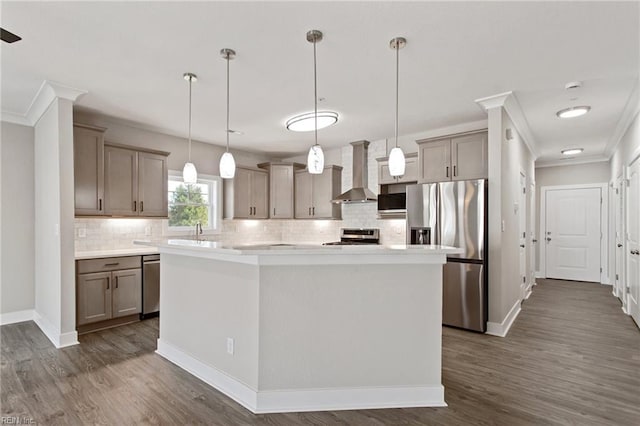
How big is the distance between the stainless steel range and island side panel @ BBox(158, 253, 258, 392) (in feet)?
10.00

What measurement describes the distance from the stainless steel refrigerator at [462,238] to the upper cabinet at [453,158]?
0.28m

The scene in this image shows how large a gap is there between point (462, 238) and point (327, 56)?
2.59 meters

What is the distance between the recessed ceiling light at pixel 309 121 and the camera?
4.32 m

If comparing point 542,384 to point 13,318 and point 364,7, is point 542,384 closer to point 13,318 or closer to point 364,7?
point 364,7

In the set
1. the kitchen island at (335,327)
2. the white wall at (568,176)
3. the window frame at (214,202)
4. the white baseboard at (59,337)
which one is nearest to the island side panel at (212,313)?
the kitchen island at (335,327)

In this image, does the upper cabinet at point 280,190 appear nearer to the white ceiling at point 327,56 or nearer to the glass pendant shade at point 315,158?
the white ceiling at point 327,56

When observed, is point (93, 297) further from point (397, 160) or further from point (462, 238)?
point (462, 238)

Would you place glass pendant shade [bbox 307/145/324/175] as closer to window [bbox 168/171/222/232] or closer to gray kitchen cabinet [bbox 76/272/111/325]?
gray kitchen cabinet [bbox 76/272/111/325]

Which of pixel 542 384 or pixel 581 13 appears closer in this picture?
pixel 581 13

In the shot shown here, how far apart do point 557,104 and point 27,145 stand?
6607 millimetres

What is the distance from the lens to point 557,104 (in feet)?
12.9

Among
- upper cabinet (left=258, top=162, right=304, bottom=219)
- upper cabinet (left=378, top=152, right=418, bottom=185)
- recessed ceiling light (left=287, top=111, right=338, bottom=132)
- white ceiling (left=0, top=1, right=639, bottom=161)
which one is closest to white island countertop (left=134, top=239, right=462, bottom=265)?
white ceiling (left=0, top=1, right=639, bottom=161)

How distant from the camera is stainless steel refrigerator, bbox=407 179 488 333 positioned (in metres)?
3.86

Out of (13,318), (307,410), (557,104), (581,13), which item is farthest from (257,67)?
(13,318)
